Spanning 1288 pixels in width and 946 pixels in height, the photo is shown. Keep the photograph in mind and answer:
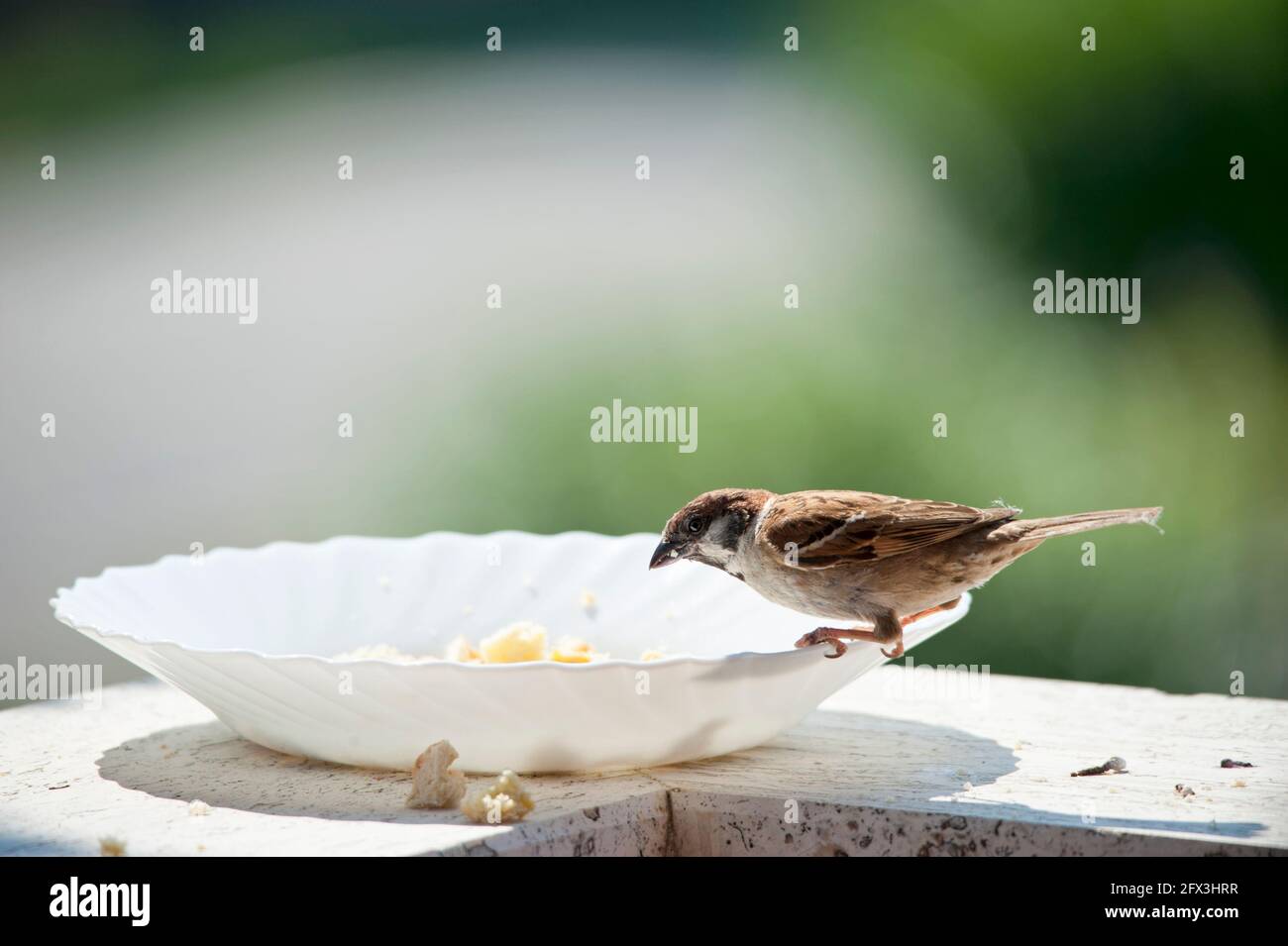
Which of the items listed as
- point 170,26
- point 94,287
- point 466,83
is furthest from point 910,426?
point 170,26

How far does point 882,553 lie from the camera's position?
225cm

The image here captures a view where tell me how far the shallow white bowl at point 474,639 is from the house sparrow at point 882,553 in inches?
3.1

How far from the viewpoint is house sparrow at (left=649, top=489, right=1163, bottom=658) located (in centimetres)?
224

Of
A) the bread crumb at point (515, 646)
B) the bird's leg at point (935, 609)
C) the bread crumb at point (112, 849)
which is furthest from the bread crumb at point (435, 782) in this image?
the bird's leg at point (935, 609)

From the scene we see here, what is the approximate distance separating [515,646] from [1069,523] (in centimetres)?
103

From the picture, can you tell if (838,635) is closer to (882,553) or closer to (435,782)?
(882,553)

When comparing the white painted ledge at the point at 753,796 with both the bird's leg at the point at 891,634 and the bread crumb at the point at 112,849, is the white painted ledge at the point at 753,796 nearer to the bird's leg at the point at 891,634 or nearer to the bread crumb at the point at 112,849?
the bread crumb at the point at 112,849

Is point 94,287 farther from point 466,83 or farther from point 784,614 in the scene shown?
point 784,614

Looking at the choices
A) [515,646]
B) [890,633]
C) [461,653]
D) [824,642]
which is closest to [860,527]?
[890,633]

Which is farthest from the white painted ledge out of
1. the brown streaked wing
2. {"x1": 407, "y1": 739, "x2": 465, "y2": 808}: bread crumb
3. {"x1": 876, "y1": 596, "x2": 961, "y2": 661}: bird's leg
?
the brown streaked wing

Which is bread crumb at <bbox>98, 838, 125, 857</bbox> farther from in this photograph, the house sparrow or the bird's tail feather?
the bird's tail feather
